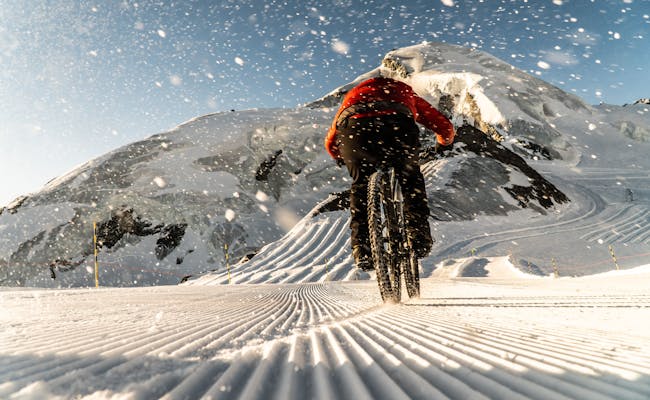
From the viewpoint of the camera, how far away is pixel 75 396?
0.85 metres

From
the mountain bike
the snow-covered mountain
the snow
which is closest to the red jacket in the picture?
the mountain bike

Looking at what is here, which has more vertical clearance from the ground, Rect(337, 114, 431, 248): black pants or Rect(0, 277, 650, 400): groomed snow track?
Rect(337, 114, 431, 248): black pants

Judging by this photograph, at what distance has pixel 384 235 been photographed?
3814mm

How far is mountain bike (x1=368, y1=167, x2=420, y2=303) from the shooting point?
11.9 feet

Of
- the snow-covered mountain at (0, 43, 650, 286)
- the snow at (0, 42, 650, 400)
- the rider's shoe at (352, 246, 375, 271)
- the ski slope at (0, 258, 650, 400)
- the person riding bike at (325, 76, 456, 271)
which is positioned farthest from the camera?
the snow-covered mountain at (0, 43, 650, 286)

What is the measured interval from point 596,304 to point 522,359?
77.9 inches

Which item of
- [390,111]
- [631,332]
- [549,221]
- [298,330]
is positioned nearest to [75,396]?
[298,330]

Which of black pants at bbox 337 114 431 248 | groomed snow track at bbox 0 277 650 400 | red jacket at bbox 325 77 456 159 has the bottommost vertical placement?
groomed snow track at bbox 0 277 650 400

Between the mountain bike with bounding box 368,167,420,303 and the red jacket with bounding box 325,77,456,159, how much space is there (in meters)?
0.68

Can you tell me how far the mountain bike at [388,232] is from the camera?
364 cm

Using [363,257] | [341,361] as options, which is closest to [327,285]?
[363,257]

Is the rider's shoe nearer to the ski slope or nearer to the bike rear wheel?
the bike rear wheel

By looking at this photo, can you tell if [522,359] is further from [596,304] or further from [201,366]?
[596,304]

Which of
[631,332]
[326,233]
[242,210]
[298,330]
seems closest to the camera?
[631,332]
